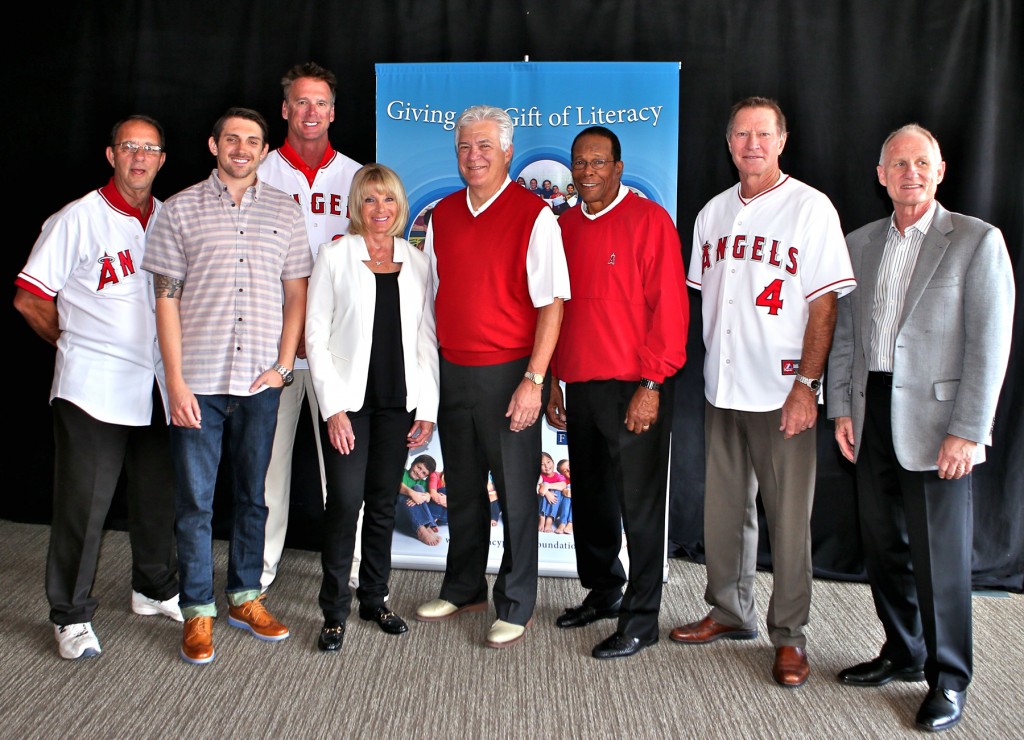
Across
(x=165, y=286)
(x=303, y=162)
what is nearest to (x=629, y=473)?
(x=165, y=286)

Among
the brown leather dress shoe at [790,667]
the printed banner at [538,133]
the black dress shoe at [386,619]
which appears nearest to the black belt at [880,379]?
the brown leather dress shoe at [790,667]

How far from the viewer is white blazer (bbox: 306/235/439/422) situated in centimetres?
273

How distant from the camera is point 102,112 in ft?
13.6

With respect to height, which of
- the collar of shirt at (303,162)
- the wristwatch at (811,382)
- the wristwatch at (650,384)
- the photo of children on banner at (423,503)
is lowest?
the photo of children on banner at (423,503)

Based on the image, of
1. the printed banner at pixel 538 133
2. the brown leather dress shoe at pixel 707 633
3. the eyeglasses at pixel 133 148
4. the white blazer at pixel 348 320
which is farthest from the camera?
the printed banner at pixel 538 133

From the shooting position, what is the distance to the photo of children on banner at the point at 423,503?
3643 millimetres

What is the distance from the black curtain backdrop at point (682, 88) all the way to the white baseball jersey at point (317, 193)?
0.67 metres

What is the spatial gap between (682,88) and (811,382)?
169 centimetres

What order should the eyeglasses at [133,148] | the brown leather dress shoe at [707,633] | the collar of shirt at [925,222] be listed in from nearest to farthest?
the collar of shirt at [925,222] < the eyeglasses at [133,148] < the brown leather dress shoe at [707,633]

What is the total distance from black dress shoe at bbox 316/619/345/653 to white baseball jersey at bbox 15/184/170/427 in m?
1.01

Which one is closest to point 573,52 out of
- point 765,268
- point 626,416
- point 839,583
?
point 765,268

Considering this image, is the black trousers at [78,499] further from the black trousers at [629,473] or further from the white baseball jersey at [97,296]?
the black trousers at [629,473]

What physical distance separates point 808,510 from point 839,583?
3.78ft

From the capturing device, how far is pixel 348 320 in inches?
108
